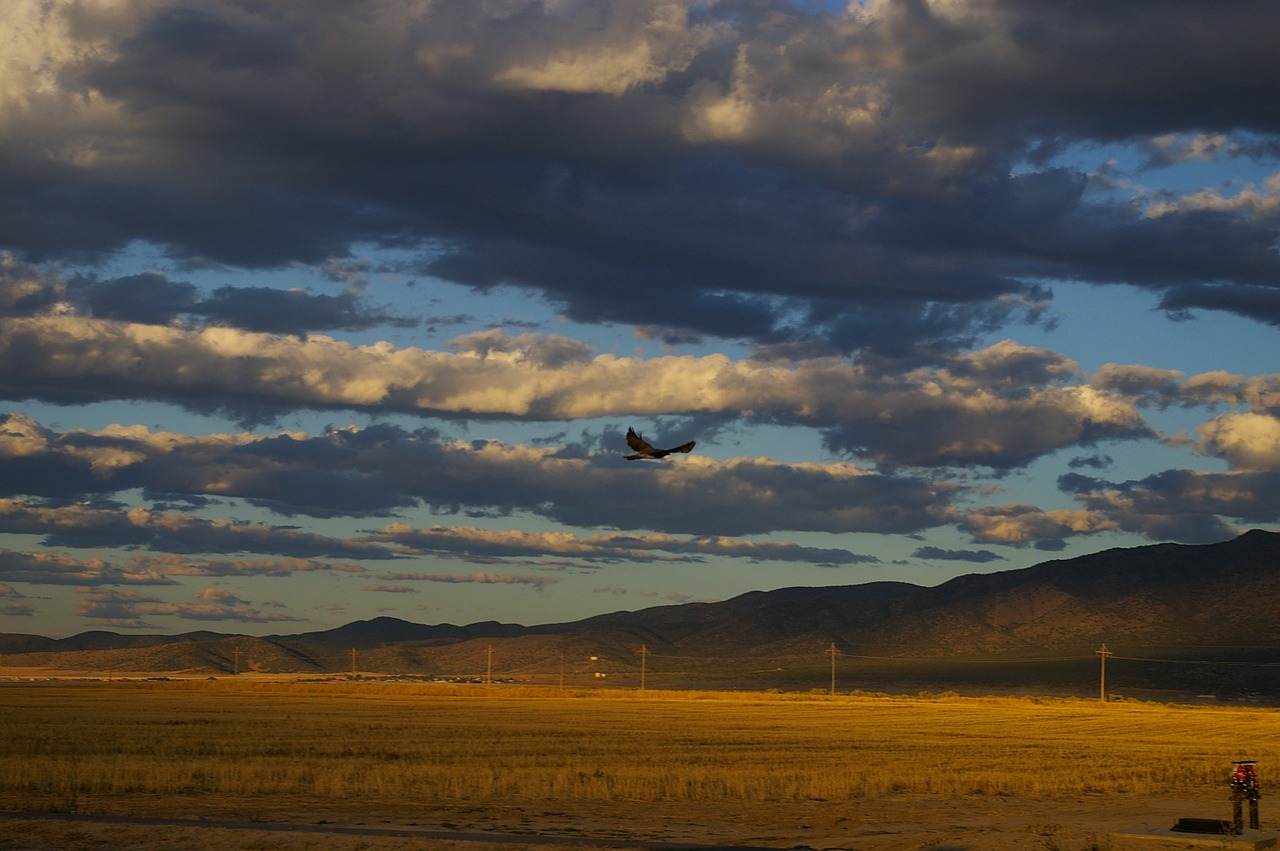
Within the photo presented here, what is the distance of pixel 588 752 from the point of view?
2098 inches

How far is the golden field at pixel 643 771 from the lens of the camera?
31.7m

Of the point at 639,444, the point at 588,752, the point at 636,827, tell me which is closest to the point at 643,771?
the point at 588,752

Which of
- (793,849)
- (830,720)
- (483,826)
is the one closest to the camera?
(793,849)

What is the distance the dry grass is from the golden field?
0.15m

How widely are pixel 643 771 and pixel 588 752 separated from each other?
10.1m

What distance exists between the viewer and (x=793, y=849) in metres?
27.1

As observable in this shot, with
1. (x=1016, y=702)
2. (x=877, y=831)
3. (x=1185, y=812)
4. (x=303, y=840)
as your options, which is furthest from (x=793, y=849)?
(x=1016, y=702)

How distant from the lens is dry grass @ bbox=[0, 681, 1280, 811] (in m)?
37.4

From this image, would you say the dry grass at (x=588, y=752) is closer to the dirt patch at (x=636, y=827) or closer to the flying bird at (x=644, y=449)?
the dirt patch at (x=636, y=827)

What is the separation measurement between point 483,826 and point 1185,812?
17052 mm

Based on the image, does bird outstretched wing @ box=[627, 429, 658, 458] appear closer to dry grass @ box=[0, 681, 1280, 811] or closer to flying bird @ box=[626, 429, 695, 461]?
flying bird @ box=[626, 429, 695, 461]

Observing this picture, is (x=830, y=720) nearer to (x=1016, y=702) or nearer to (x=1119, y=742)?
(x=1119, y=742)

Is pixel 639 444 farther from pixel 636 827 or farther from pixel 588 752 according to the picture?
pixel 588 752

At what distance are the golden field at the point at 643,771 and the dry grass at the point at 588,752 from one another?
15 cm
